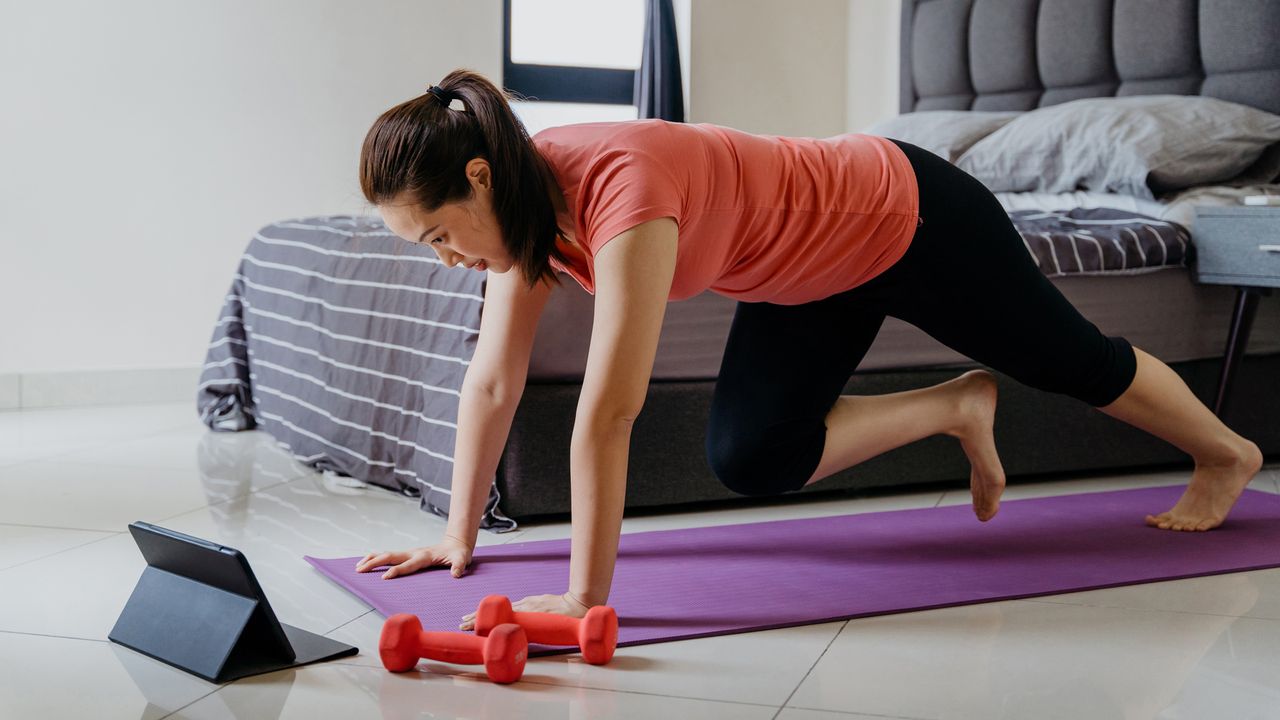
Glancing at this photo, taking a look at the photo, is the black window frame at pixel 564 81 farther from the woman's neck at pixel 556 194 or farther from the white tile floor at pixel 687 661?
the woman's neck at pixel 556 194

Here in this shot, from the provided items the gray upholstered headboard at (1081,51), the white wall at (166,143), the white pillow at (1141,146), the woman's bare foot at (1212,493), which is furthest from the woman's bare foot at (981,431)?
the white wall at (166,143)

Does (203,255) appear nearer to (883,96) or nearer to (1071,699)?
(883,96)

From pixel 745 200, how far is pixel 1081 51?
2506 millimetres

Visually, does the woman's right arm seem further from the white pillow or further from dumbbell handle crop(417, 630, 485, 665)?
the white pillow

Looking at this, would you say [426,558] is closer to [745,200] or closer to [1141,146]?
[745,200]

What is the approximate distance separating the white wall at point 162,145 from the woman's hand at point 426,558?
2.46m

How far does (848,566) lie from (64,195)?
→ 309 centimetres

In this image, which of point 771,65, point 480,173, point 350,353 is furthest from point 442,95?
point 771,65

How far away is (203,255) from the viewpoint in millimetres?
4074

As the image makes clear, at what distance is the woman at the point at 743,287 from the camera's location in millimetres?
1386

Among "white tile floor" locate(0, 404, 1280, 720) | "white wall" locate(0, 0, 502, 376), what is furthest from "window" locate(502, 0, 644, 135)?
"white tile floor" locate(0, 404, 1280, 720)

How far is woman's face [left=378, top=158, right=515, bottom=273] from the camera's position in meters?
1.40

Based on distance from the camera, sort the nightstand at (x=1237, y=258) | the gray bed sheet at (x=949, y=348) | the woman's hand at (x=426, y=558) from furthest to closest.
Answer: the nightstand at (x=1237, y=258) < the gray bed sheet at (x=949, y=348) < the woman's hand at (x=426, y=558)

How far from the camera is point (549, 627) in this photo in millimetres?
1403
